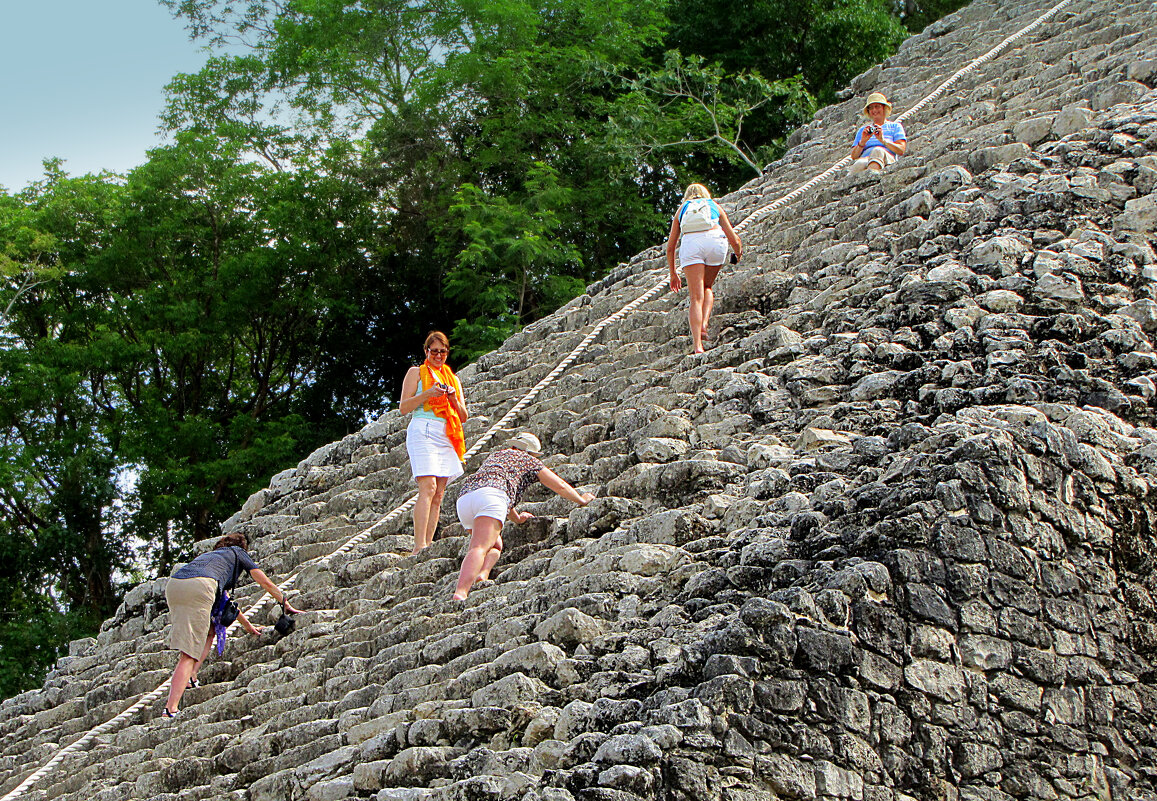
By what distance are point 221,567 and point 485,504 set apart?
1929 millimetres

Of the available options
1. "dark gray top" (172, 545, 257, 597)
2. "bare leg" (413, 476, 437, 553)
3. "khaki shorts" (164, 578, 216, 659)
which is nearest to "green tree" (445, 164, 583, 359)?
"bare leg" (413, 476, 437, 553)

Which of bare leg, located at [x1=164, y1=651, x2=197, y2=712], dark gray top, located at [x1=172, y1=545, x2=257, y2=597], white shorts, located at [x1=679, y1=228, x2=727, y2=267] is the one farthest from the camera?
white shorts, located at [x1=679, y1=228, x2=727, y2=267]

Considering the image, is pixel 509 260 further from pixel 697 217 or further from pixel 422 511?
pixel 422 511

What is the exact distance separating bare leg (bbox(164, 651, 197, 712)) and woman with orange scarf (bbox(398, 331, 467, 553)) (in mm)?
1376

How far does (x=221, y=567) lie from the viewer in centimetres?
634

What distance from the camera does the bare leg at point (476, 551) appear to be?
532cm

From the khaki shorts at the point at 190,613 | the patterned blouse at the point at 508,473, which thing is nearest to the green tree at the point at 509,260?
the khaki shorts at the point at 190,613

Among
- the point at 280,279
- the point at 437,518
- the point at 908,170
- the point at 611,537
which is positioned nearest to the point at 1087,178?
the point at 908,170

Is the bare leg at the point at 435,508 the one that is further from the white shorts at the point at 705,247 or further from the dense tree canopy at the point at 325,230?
the dense tree canopy at the point at 325,230

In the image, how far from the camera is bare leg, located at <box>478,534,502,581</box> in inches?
216

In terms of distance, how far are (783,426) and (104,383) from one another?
1436 centimetres

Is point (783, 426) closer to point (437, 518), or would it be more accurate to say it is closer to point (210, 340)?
point (437, 518)

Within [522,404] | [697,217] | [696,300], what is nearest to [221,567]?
[522,404]

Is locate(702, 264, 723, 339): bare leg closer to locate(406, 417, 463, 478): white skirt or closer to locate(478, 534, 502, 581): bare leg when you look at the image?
locate(406, 417, 463, 478): white skirt
